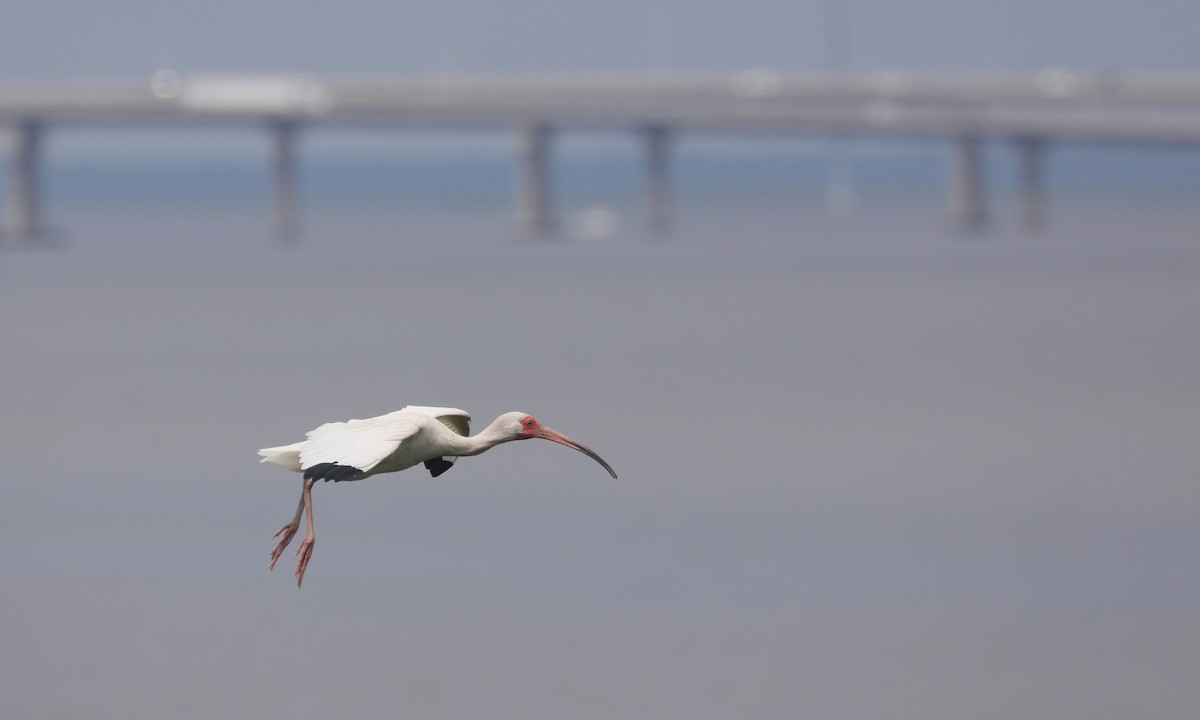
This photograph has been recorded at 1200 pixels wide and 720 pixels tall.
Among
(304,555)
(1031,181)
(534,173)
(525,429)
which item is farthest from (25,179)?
(304,555)

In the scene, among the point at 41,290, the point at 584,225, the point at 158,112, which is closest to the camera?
the point at 41,290

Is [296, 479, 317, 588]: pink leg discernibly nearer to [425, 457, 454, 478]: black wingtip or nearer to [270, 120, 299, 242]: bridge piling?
[425, 457, 454, 478]: black wingtip

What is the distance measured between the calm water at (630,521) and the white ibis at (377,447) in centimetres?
1578

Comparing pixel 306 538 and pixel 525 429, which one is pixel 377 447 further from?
pixel 525 429

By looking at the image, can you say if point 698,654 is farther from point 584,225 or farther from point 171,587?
point 584,225

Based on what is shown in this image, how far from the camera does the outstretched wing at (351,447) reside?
12.3m

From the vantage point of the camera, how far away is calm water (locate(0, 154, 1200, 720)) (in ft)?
101

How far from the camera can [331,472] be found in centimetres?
1241

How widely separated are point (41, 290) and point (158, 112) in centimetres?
2613

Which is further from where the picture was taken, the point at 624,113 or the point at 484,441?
the point at 624,113

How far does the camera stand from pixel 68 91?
5217 inches

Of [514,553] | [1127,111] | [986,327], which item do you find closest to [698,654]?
[514,553]

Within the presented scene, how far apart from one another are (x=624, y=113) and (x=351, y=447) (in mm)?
118954

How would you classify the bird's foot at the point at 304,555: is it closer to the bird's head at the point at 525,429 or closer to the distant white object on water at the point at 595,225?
the bird's head at the point at 525,429
